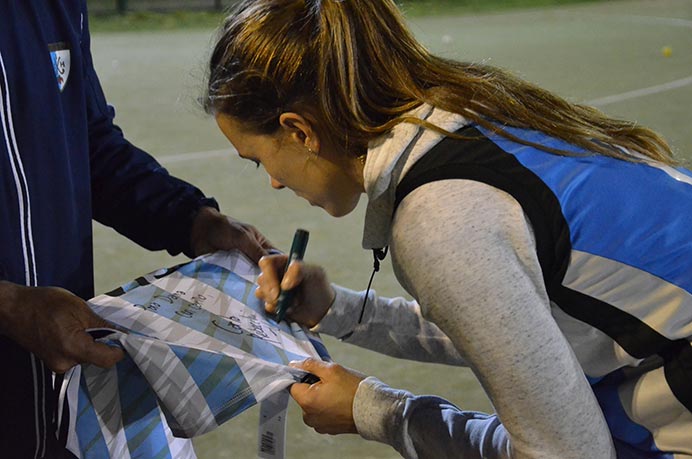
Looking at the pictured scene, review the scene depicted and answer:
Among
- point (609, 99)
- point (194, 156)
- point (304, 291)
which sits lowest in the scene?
point (194, 156)

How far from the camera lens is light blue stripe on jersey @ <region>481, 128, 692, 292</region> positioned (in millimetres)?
1234

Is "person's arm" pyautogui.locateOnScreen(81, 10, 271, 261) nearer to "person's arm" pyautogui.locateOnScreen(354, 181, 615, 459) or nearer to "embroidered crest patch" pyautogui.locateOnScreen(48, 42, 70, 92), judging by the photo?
"embroidered crest patch" pyautogui.locateOnScreen(48, 42, 70, 92)

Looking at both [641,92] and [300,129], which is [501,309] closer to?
[300,129]

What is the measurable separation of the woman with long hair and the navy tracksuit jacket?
339mm

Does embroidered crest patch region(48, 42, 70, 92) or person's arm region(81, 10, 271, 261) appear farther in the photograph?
person's arm region(81, 10, 271, 261)

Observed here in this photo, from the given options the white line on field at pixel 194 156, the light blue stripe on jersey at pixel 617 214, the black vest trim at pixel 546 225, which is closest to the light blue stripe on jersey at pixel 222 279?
the black vest trim at pixel 546 225

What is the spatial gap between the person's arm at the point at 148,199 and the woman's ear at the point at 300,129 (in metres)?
0.51

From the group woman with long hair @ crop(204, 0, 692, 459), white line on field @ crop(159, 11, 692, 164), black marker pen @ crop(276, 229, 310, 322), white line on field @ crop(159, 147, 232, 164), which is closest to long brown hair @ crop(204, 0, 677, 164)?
woman with long hair @ crop(204, 0, 692, 459)

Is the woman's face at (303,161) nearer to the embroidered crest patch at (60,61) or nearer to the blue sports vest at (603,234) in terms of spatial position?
the blue sports vest at (603,234)

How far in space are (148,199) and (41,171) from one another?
1.04 feet

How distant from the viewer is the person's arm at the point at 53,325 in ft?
4.60

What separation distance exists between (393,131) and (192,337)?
487 mm

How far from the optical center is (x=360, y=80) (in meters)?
1.31

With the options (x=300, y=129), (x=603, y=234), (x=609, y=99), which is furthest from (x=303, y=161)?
(x=609, y=99)
